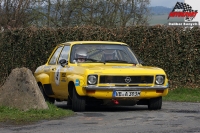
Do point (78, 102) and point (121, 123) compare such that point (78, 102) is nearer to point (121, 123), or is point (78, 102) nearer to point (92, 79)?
point (92, 79)

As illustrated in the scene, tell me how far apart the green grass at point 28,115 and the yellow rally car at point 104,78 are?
764mm

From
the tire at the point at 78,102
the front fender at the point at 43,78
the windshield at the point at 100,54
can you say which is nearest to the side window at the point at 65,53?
the windshield at the point at 100,54

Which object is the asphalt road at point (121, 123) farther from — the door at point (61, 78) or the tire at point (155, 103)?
the door at point (61, 78)

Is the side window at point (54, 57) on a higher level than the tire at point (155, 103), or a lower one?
higher

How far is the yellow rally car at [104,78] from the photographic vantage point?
489 inches

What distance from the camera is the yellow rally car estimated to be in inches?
489

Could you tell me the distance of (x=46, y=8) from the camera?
34781 mm

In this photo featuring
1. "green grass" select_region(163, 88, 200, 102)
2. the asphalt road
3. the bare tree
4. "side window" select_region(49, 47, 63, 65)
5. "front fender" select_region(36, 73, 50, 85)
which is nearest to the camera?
the asphalt road

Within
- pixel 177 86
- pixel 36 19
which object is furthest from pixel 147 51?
pixel 36 19

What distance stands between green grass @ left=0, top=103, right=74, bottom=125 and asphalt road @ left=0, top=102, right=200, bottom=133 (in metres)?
0.30

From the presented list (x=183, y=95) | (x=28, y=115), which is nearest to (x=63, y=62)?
(x=28, y=115)

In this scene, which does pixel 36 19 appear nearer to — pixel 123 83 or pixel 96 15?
pixel 96 15

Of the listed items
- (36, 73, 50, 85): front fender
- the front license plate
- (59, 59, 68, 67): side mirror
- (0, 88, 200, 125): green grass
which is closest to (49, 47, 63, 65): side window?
(36, 73, 50, 85): front fender

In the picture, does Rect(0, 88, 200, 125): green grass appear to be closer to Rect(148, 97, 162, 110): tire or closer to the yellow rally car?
the yellow rally car
